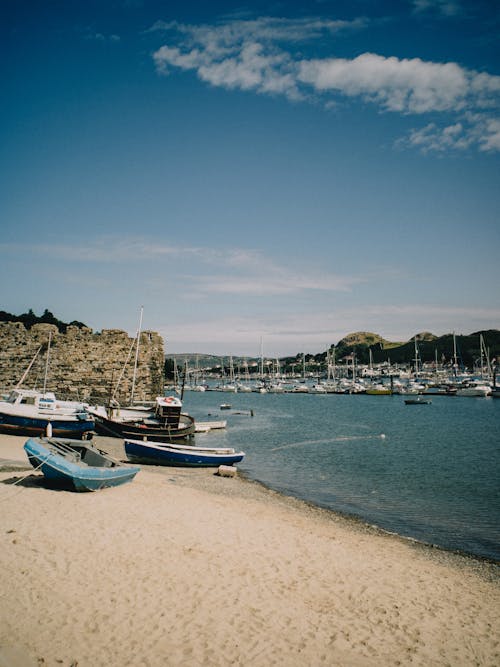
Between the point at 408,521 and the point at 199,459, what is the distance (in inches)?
381

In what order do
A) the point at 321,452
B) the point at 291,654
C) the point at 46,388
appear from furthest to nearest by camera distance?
the point at 46,388, the point at 321,452, the point at 291,654

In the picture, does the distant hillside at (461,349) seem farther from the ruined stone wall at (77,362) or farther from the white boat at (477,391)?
the ruined stone wall at (77,362)

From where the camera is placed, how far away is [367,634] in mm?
6664

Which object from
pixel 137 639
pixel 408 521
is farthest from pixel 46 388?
pixel 137 639

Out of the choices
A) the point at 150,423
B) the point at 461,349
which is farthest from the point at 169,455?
the point at 461,349

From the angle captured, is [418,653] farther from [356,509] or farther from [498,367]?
[498,367]

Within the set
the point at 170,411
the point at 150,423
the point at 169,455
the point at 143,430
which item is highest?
the point at 170,411

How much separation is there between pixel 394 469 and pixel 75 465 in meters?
16.3

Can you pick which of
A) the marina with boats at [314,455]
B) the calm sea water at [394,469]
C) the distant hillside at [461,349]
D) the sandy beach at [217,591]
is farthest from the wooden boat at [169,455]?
the distant hillside at [461,349]

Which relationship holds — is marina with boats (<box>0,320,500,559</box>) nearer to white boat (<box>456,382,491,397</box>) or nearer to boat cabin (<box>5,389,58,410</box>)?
boat cabin (<box>5,389,58,410</box>)

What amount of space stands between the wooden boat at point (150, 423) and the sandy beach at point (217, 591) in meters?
12.2

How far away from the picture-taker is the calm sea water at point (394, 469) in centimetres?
1416

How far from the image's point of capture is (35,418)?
74.7 feet

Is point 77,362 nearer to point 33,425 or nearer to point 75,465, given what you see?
point 33,425
